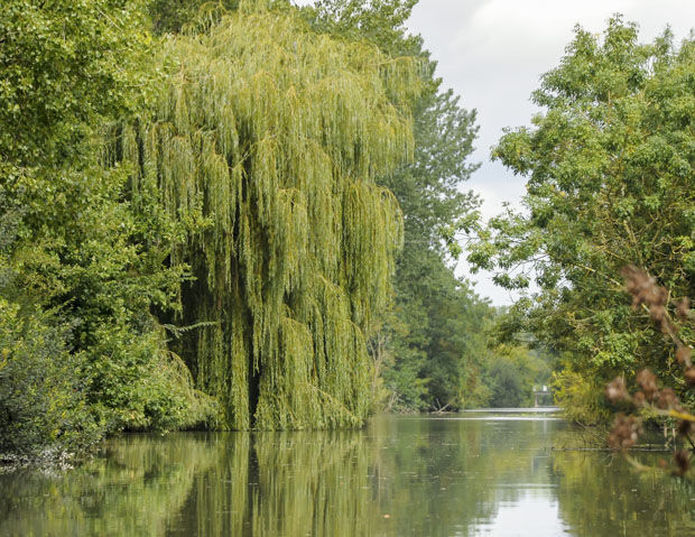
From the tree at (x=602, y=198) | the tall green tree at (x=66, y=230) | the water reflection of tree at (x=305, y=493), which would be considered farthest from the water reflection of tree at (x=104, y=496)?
the tree at (x=602, y=198)

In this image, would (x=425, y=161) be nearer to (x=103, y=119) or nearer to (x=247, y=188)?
(x=247, y=188)

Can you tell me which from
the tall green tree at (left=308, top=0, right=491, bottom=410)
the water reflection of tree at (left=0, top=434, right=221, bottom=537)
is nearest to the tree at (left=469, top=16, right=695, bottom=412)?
the tall green tree at (left=308, top=0, right=491, bottom=410)

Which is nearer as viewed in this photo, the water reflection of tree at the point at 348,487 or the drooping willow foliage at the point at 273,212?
the water reflection of tree at the point at 348,487

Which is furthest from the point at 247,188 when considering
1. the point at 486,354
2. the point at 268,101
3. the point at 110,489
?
the point at 486,354

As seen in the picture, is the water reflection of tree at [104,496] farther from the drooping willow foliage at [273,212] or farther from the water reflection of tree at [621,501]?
the drooping willow foliage at [273,212]

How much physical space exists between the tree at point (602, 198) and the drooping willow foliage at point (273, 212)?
12.5ft

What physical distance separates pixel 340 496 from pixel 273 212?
12238mm

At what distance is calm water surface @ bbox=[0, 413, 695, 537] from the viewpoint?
28.3 feet

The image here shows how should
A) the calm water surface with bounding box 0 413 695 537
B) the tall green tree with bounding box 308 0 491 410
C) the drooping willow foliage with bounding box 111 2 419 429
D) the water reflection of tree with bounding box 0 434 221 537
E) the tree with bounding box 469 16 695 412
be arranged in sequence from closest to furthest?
1. the water reflection of tree with bounding box 0 434 221 537
2. the calm water surface with bounding box 0 413 695 537
3. the tree with bounding box 469 16 695 412
4. the drooping willow foliage with bounding box 111 2 419 429
5. the tall green tree with bounding box 308 0 491 410

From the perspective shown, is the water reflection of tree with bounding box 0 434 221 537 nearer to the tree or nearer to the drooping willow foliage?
the drooping willow foliage

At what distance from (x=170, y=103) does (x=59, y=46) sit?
963 cm

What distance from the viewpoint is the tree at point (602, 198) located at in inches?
781

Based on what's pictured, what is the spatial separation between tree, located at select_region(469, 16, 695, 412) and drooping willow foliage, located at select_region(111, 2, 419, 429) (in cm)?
381

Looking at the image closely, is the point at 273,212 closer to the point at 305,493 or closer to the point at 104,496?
the point at 305,493
